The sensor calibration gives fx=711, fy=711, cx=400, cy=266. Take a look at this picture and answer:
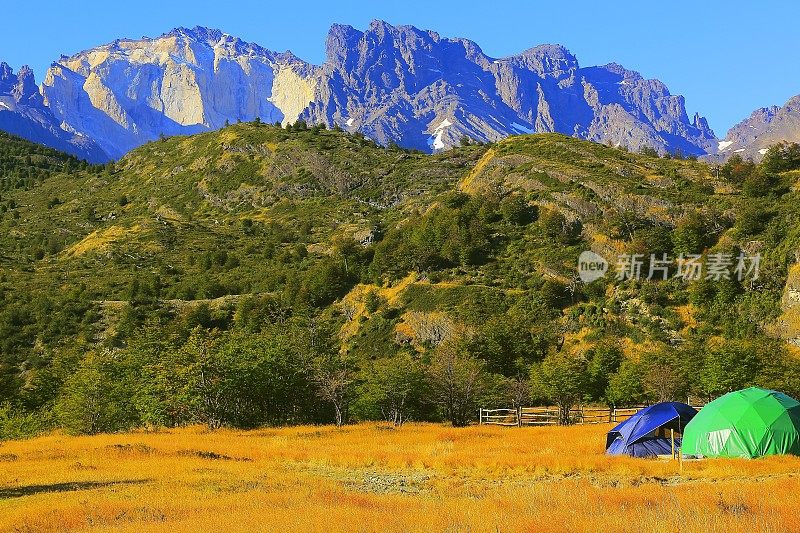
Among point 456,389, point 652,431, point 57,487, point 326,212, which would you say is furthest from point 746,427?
point 326,212

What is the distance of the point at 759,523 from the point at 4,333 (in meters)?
102

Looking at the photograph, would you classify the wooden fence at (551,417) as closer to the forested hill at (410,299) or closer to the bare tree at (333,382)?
the forested hill at (410,299)

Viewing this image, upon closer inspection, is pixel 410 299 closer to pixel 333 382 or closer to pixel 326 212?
pixel 333 382

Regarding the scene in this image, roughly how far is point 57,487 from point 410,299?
7464 centimetres

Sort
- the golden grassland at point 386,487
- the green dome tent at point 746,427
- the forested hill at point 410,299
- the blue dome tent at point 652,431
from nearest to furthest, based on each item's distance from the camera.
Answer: the golden grassland at point 386,487 → the green dome tent at point 746,427 → the blue dome tent at point 652,431 → the forested hill at point 410,299

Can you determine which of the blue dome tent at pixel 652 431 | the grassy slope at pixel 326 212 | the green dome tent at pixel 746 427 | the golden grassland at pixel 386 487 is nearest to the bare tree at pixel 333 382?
the golden grassland at pixel 386 487

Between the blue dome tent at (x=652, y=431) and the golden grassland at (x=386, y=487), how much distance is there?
4.85ft

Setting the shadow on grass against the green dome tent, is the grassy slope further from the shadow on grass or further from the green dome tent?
the shadow on grass

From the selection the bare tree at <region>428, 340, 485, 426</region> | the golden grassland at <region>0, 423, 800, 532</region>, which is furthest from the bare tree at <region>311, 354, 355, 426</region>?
the golden grassland at <region>0, 423, 800, 532</region>

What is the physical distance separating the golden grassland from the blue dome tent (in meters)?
1.48

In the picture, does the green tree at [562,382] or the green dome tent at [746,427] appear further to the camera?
the green tree at [562,382]

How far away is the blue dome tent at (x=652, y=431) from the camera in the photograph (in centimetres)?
2989

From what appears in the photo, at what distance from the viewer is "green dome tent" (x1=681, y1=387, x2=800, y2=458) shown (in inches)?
1023

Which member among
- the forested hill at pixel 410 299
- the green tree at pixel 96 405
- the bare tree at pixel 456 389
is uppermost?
the forested hill at pixel 410 299
